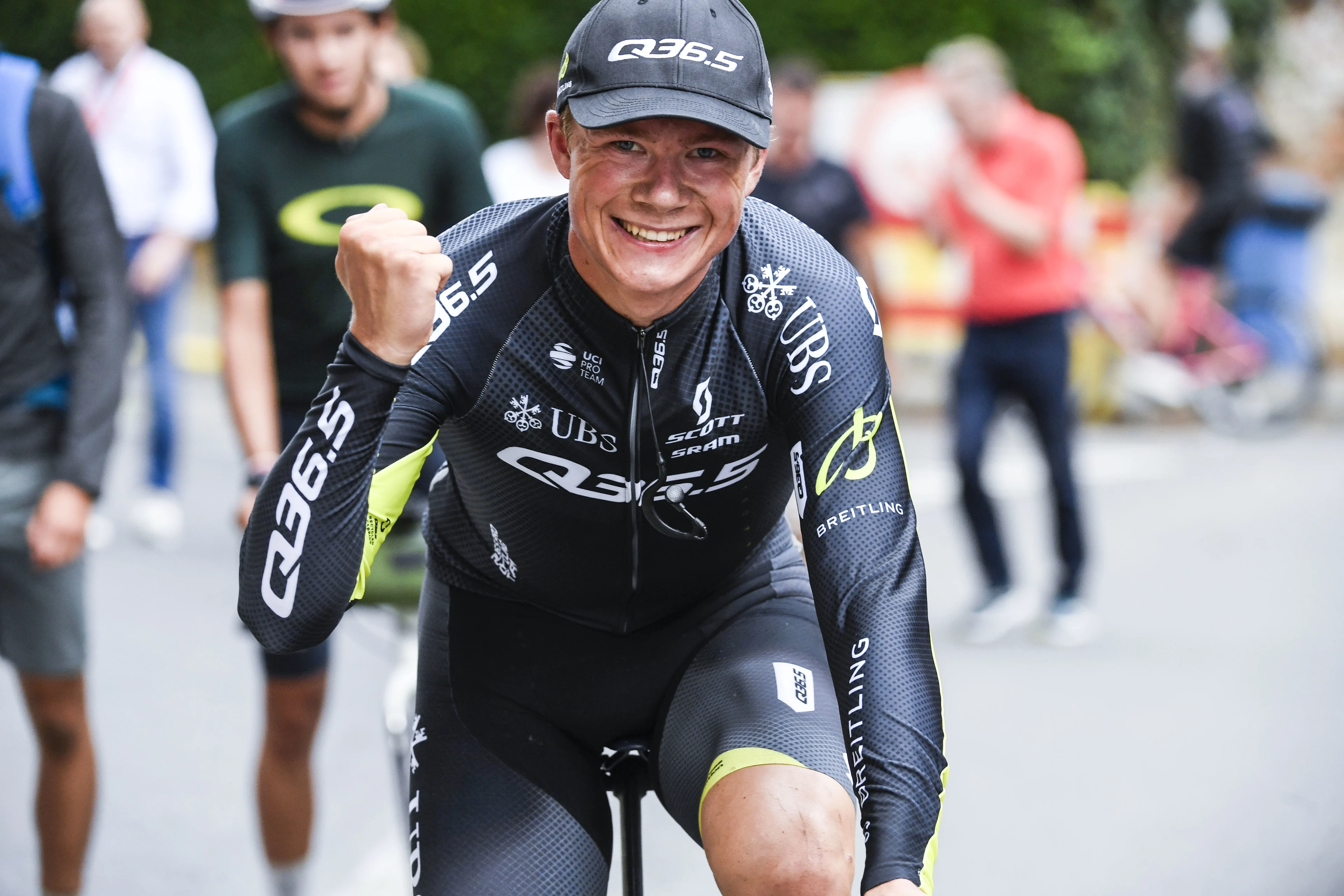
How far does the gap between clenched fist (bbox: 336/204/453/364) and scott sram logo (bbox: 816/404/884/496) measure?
665mm

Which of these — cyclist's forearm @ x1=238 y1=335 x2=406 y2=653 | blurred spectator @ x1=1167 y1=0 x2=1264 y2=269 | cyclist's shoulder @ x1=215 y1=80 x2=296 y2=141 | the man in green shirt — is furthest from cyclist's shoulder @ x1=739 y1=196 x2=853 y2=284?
blurred spectator @ x1=1167 y1=0 x2=1264 y2=269

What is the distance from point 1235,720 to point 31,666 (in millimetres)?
4194

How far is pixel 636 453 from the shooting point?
102 inches

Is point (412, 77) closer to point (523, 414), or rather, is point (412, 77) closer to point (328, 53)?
point (328, 53)

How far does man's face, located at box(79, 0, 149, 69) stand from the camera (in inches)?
334

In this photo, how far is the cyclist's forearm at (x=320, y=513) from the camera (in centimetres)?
225

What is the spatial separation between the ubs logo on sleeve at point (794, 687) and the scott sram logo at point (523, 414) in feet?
1.90

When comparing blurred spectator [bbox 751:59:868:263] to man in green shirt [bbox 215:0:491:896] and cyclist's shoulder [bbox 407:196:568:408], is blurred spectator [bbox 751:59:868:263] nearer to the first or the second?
man in green shirt [bbox 215:0:491:896]

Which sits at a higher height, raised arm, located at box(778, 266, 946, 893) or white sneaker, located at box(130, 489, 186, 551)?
raised arm, located at box(778, 266, 946, 893)

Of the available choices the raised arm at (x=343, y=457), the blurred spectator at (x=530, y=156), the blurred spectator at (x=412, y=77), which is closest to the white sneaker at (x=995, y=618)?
the blurred spectator at (x=530, y=156)

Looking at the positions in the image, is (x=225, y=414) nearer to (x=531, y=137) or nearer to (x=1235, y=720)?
Answer: (x=531, y=137)

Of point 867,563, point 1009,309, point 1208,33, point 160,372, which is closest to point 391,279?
point 867,563

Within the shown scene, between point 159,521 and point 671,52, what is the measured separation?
675 cm

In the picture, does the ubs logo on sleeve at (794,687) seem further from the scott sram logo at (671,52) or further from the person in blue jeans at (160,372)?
the person in blue jeans at (160,372)
